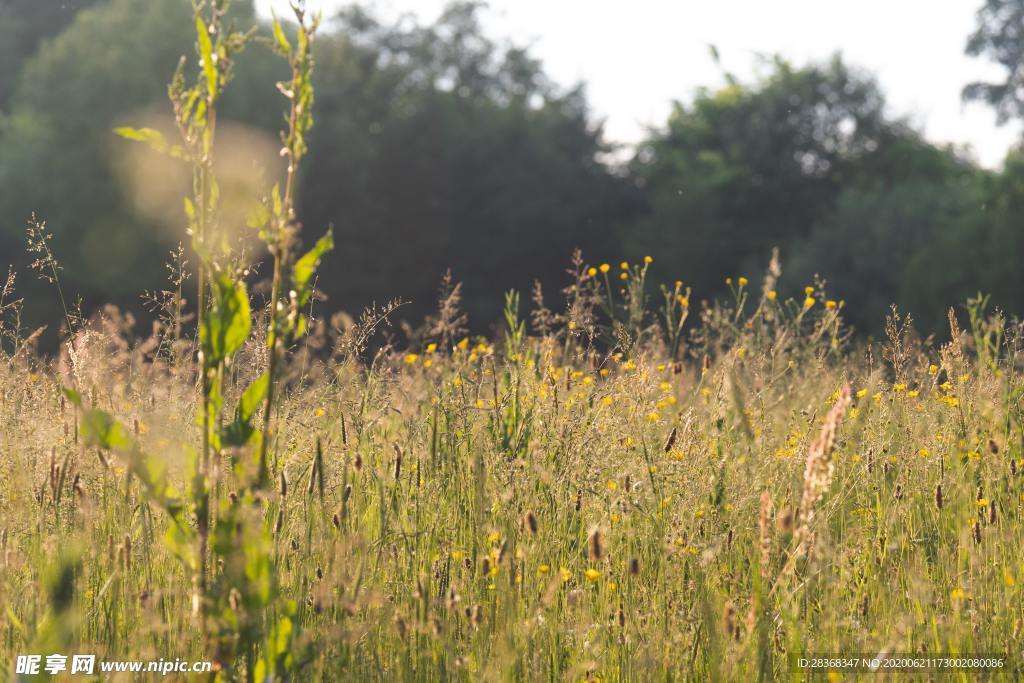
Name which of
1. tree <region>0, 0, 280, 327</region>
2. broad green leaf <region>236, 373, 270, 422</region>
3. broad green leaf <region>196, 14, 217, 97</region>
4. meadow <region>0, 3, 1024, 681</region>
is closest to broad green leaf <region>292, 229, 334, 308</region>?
meadow <region>0, 3, 1024, 681</region>

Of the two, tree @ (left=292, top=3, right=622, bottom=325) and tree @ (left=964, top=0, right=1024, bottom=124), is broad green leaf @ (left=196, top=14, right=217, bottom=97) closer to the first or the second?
tree @ (left=292, top=3, right=622, bottom=325)

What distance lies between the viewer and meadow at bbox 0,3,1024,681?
1725mm

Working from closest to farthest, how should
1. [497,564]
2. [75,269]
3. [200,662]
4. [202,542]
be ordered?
[202,542]
[200,662]
[497,564]
[75,269]

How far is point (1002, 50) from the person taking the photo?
28.3 meters

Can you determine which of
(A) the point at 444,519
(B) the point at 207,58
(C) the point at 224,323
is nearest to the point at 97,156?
(A) the point at 444,519

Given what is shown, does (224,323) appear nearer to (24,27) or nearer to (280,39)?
(280,39)

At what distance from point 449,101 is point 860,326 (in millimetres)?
12545

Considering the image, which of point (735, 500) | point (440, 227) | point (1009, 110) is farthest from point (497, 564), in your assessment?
point (1009, 110)

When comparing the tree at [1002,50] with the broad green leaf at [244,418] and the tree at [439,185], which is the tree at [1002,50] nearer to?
the tree at [439,185]

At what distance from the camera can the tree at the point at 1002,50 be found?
2798 centimetres

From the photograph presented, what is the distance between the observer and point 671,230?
27.7 m

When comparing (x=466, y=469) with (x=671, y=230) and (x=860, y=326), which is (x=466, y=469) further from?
(x=671, y=230)

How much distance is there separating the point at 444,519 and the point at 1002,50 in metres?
30.2

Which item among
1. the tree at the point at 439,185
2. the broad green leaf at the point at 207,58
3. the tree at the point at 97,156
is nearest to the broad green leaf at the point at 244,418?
the broad green leaf at the point at 207,58
